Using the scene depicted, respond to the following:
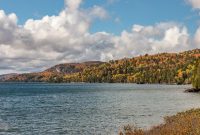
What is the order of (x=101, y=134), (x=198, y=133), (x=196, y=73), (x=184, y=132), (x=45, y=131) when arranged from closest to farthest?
1. (x=198, y=133)
2. (x=184, y=132)
3. (x=101, y=134)
4. (x=45, y=131)
5. (x=196, y=73)

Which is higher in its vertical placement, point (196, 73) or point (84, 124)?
point (196, 73)

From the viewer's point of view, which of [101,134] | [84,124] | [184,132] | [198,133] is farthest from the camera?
[84,124]

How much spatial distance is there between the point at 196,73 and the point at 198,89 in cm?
1340

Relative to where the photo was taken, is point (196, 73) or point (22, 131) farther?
point (196, 73)

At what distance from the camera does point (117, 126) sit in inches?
2293

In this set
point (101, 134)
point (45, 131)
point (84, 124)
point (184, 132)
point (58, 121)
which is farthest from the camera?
point (58, 121)

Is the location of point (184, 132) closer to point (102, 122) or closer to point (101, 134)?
point (101, 134)

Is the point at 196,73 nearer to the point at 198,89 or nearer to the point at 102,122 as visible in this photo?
the point at 198,89

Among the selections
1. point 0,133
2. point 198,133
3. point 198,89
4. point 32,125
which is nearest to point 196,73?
point 198,89

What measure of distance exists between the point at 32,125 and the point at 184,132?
3371cm

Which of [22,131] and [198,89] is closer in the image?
[22,131]

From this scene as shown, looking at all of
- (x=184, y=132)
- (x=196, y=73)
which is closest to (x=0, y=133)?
(x=184, y=132)

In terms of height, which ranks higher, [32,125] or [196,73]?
[196,73]

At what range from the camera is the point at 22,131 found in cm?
5603
